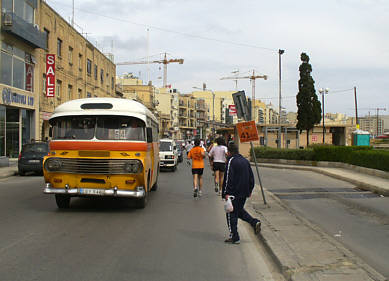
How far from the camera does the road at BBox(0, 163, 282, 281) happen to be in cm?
497

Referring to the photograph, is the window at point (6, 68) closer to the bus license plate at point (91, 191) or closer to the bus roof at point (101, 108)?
the bus roof at point (101, 108)

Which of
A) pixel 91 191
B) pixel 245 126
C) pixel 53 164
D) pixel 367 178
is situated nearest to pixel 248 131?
pixel 245 126

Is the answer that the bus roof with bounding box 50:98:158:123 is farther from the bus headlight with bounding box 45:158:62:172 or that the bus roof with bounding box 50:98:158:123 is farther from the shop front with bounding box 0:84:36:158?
the shop front with bounding box 0:84:36:158

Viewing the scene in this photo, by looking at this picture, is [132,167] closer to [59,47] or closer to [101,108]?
[101,108]

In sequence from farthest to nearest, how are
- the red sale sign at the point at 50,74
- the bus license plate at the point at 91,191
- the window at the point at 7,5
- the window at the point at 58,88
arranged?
the window at the point at 58,88 < the red sale sign at the point at 50,74 < the window at the point at 7,5 < the bus license plate at the point at 91,191

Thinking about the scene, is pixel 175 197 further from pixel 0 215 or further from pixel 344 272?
pixel 344 272

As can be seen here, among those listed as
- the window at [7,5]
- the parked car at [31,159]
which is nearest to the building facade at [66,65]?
the window at [7,5]

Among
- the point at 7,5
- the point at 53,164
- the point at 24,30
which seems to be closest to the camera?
the point at 53,164

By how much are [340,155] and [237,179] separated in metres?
18.5

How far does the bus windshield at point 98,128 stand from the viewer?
891 cm

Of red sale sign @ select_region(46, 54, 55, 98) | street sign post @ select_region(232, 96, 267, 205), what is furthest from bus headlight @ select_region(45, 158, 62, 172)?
red sale sign @ select_region(46, 54, 55, 98)

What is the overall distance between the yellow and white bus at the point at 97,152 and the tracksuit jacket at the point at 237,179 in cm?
274

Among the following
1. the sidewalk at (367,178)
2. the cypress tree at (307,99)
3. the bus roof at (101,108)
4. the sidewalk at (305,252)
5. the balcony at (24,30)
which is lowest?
the sidewalk at (305,252)

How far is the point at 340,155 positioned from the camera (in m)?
23.1
